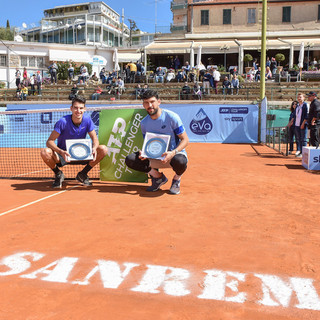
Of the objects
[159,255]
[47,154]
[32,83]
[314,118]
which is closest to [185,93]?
→ [32,83]

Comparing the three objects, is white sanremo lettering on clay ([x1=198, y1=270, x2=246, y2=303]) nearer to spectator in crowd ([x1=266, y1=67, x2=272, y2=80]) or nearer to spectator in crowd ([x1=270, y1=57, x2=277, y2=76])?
spectator in crowd ([x1=266, y1=67, x2=272, y2=80])

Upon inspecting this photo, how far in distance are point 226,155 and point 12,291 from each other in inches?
458

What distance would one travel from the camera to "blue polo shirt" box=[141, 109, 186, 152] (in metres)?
6.61

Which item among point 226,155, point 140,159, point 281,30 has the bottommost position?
point 226,155

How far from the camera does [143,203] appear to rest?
235 inches

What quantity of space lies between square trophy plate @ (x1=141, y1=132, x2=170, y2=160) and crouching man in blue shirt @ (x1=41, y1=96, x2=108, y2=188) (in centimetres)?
105

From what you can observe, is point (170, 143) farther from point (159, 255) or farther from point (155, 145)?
point (159, 255)

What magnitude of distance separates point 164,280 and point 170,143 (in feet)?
12.3

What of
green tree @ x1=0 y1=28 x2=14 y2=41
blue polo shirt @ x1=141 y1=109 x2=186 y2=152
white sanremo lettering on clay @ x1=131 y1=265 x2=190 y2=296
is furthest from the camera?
green tree @ x1=0 y1=28 x2=14 y2=41

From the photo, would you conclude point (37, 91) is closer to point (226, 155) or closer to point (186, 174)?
point (226, 155)

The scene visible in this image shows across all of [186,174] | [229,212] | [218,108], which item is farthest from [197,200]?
[218,108]

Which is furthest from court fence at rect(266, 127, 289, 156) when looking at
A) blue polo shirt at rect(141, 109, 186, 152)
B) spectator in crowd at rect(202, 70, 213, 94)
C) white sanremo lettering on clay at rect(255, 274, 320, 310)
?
white sanremo lettering on clay at rect(255, 274, 320, 310)

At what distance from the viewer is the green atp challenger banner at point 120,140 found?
24.8 feet

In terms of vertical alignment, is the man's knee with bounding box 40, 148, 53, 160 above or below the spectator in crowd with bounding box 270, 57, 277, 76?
below
